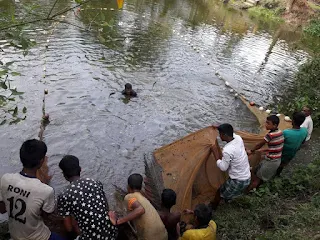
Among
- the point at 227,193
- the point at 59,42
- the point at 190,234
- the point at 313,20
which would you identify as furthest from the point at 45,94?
the point at 313,20

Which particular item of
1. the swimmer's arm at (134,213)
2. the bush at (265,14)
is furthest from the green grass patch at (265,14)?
the swimmer's arm at (134,213)

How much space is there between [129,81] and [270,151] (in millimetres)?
7424

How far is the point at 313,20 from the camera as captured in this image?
1229 inches

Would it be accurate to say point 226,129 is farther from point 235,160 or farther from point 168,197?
point 168,197

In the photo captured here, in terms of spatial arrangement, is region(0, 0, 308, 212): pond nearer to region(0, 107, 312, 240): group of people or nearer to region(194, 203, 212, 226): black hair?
region(0, 107, 312, 240): group of people

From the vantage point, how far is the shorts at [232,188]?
18.8 feet

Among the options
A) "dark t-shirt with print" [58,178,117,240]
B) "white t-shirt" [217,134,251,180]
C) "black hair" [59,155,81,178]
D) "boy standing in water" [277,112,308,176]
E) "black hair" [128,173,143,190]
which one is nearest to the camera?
"dark t-shirt with print" [58,178,117,240]

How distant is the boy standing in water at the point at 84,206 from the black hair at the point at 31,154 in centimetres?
42

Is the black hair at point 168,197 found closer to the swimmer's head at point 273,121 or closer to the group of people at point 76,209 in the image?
the group of people at point 76,209

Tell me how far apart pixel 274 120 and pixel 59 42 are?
12.0 metres

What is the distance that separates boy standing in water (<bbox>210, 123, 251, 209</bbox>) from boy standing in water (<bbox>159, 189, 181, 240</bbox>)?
1.23 meters

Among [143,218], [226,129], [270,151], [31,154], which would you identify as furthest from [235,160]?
[31,154]

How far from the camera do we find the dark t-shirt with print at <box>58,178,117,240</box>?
12.2 ft

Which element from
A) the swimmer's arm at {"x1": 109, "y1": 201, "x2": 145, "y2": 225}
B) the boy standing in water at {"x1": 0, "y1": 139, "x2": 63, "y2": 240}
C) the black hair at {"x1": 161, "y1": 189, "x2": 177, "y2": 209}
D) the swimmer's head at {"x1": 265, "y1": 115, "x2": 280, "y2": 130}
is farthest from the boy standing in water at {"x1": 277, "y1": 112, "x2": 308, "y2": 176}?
the boy standing in water at {"x1": 0, "y1": 139, "x2": 63, "y2": 240}
